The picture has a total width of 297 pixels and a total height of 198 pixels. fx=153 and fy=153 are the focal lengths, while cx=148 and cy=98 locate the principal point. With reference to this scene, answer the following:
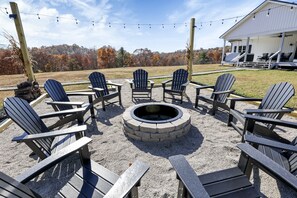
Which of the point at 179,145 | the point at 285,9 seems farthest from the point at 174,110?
the point at 285,9

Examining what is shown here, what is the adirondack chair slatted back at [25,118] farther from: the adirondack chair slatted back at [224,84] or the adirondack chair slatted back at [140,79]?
the adirondack chair slatted back at [224,84]

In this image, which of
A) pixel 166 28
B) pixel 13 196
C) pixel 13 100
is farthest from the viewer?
pixel 166 28

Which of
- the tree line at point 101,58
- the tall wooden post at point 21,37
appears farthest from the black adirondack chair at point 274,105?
the tree line at point 101,58

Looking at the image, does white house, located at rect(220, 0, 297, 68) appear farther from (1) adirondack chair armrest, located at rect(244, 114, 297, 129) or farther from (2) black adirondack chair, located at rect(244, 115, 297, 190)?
(2) black adirondack chair, located at rect(244, 115, 297, 190)

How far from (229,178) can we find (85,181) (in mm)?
1248

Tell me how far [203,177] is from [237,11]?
9.86 meters

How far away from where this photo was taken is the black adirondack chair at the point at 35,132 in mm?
1634

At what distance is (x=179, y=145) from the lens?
8.11ft

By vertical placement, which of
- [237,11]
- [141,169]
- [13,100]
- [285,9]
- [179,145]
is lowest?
[179,145]

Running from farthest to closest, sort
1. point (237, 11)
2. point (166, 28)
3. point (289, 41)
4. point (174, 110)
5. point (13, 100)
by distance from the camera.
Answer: point (289, 41) → point (166, 28) → point (237, 11) → point (174, 110) → point (13, 100)

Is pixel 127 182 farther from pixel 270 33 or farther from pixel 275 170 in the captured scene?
pixel 270 33

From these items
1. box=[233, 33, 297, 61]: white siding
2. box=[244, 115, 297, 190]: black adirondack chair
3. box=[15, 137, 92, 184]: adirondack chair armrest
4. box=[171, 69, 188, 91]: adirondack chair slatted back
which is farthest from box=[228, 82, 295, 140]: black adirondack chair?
box=[233, 33, 297, 61]: white siding

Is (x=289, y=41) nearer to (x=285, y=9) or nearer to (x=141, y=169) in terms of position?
(x=285, y=9)

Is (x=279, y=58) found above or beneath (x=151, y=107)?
above
